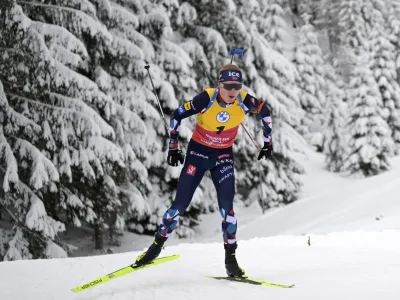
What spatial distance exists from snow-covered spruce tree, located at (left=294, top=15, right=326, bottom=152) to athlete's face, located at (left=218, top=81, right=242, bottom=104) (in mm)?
26964

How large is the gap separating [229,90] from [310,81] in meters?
28.8

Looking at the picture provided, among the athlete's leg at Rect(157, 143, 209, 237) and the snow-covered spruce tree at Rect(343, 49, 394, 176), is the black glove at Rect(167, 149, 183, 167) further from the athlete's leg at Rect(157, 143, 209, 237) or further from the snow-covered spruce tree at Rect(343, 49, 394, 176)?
the snow-covered spruce tree at Rect(343, 49, 394, 176)

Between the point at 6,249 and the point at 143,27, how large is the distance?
7871 mm

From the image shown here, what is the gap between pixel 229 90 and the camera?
5531mm

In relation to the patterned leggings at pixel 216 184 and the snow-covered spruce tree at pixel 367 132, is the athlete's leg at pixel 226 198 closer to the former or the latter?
the patterned leggings at pixel 216 184

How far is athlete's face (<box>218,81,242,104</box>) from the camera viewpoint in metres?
5.50

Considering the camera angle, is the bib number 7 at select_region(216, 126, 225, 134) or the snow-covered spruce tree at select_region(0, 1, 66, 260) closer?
the bib number 7 at select_region(216, 126, 225, 134)

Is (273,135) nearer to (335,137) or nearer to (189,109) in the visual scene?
(335,137)

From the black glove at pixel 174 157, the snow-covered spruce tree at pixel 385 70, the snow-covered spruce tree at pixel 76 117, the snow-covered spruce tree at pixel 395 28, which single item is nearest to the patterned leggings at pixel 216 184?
the black glove at pixel 174 157

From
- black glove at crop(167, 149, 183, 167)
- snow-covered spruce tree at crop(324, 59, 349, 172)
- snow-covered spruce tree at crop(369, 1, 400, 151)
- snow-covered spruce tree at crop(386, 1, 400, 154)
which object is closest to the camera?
black glove at crop(167, 149, 183, 167)

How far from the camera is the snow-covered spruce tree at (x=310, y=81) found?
32781mm

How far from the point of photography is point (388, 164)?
2478cm

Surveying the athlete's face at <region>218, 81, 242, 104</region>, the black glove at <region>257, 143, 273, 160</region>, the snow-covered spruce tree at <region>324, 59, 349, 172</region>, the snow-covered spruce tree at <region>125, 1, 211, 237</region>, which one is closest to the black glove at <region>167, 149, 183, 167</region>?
the athlete's face at <region>218, 81, 242, 104</region>

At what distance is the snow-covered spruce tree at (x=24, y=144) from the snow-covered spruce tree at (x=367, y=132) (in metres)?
18.9
